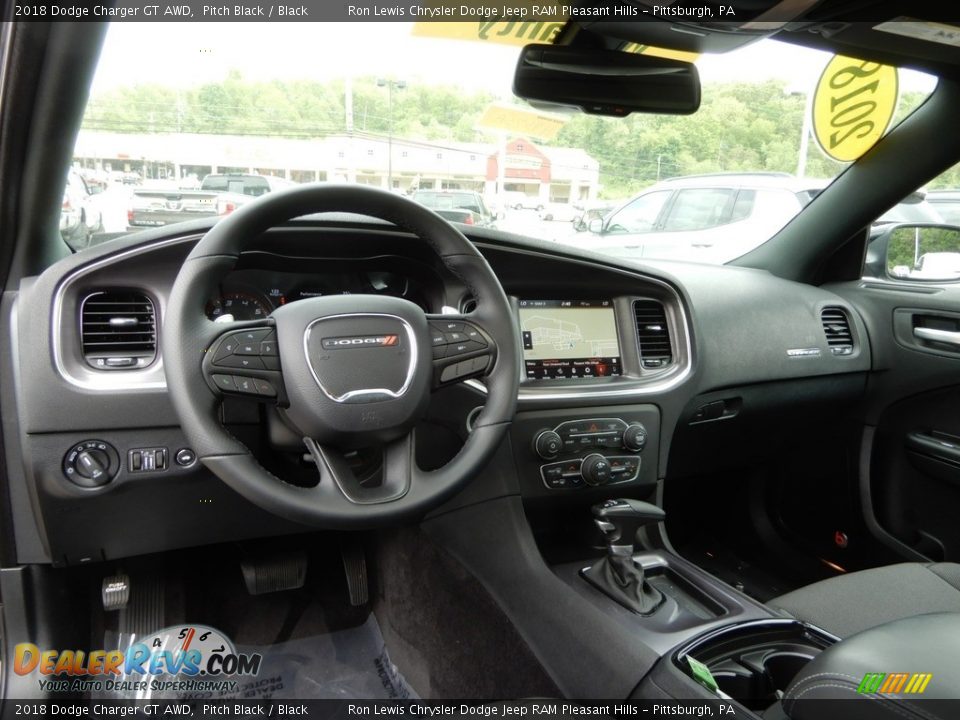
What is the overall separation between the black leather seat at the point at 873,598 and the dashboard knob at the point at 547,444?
684 millimetres

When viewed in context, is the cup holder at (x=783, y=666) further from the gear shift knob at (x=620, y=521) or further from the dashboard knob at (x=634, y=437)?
the dashboard knob at (x=634, y=437)

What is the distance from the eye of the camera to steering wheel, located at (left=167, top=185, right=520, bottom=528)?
1256 mm

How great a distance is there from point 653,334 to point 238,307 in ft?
4.14

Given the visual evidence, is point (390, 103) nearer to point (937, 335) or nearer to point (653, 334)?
point (653, 334)

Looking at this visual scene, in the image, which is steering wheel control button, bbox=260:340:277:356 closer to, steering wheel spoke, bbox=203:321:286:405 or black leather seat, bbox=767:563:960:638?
steering wheel spoke, bbox=203:321:286:405

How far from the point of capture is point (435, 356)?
56.4 inches

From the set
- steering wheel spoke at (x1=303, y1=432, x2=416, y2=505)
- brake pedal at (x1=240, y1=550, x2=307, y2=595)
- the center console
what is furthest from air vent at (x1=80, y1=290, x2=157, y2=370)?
the center console

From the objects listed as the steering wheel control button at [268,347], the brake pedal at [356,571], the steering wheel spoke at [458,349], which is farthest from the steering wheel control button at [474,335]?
the brake pedal at [356,571]

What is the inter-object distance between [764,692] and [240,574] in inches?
61.0

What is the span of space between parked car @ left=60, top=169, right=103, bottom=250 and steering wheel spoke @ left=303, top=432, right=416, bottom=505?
0.84 metres

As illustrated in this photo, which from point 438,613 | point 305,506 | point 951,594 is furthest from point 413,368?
point 951,594

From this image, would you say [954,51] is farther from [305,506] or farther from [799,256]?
[305,506]

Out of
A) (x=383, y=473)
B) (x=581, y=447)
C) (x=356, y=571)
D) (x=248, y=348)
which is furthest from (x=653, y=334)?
(x=248, y=348)

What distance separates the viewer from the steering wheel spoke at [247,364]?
1.27 metres
